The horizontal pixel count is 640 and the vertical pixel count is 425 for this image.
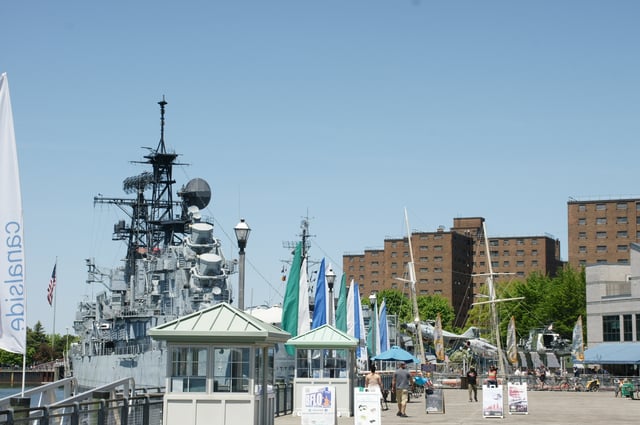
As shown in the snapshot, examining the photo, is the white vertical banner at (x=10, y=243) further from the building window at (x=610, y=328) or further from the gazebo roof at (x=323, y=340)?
the building window at (x=610, y=328)

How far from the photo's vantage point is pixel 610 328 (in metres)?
81.0

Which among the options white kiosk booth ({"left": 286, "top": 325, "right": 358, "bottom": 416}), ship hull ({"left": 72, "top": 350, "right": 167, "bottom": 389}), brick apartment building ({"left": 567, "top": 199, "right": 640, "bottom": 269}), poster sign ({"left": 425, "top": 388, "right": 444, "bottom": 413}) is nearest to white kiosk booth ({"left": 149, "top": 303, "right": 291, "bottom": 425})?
white kiosk booth ({"left": 286, "top": 325, "right": 358, "bottom": 416})

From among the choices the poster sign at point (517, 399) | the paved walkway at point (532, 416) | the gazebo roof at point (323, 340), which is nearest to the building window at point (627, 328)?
the paved walkway at point (532, 416)

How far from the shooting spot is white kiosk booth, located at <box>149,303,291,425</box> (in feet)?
70.4

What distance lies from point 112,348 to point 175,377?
73668 mm

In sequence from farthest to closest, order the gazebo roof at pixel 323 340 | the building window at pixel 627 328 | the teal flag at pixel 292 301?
the building window at pixel 627 328 → the teal flag at pixel 292 301 → the gazebo roof at pixel 323 340

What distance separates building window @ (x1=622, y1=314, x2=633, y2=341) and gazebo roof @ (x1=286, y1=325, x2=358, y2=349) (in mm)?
53773

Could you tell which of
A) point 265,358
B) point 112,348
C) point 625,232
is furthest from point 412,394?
point 625,232

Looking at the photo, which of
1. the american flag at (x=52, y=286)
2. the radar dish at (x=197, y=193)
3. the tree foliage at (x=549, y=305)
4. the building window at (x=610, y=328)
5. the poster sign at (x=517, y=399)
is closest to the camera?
the poster sign at (x=517, y=399)

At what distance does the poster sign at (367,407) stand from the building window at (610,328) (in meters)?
59.9

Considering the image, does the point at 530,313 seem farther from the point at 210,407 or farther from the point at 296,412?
the point at 210,407

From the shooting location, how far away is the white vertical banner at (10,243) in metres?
15.5

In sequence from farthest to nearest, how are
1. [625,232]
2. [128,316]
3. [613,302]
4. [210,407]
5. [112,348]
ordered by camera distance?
[625,232] < [112,348] < [128,316] < [613,302] < [210,407]

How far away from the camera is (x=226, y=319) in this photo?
71.9 feet
